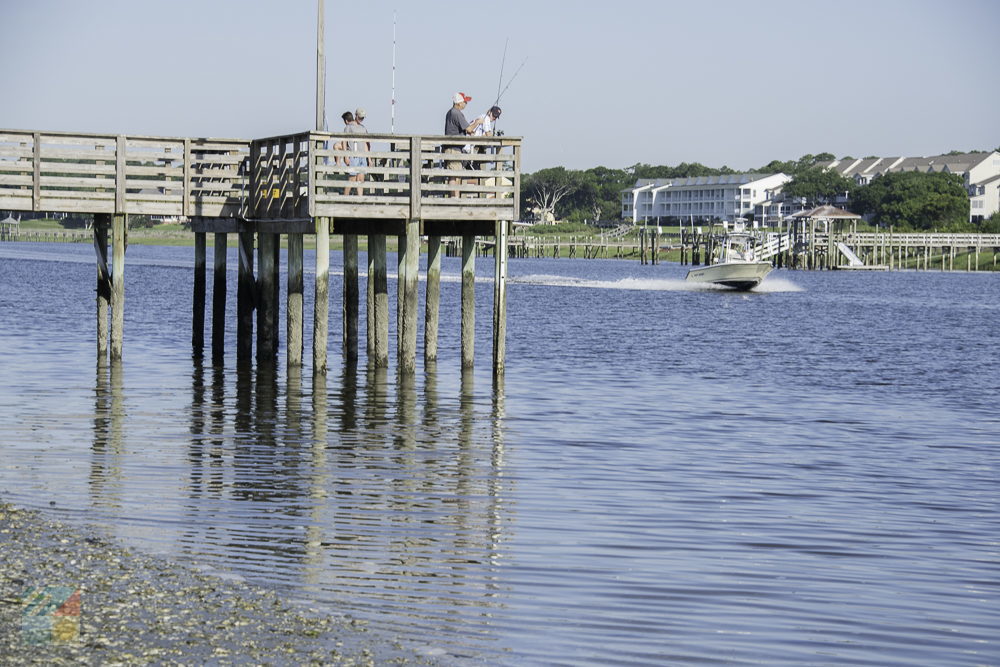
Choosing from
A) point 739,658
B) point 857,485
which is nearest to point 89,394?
point 857,485

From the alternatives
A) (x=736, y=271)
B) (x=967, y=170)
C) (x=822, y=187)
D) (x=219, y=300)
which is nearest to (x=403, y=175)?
(x=219, y=300)

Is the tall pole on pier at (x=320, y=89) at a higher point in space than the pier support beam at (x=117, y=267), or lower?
higher

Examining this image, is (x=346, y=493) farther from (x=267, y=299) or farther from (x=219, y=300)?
(x=219, y=300)

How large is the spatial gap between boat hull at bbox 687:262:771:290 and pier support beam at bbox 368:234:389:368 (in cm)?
4856

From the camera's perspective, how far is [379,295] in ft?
75.0

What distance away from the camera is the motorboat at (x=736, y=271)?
69.9 meters

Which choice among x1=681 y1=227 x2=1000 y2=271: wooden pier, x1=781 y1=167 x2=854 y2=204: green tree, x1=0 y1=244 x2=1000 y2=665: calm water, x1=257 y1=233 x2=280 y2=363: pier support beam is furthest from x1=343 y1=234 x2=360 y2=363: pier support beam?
x1=781 y1=167 x2=854 y2=204: green tree

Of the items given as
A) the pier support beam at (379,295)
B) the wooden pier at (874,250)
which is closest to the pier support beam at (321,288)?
the pier support beam at (379,295)

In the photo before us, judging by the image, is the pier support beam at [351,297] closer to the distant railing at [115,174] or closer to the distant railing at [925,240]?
the distant railing at [115,174]

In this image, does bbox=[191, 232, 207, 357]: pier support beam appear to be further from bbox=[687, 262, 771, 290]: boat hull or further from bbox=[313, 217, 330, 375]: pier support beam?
bbox=[687, 262, 771, 290]: boat hull

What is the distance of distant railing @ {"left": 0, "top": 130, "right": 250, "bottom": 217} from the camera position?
22.2 meters

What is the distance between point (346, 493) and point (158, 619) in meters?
4.74

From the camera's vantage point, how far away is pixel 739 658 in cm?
818

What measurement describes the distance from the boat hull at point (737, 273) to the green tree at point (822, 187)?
113135mm
